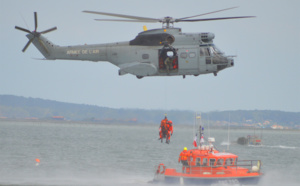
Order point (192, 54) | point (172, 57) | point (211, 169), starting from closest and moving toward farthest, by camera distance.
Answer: point (172, 57) < point (192, 54) < point (211, 169)

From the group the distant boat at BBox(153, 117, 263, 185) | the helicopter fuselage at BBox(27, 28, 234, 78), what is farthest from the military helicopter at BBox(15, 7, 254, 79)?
the distant boat at BBox(153, 117, 263, 185)

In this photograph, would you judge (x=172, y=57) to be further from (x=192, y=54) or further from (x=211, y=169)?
(x=211, y=169)

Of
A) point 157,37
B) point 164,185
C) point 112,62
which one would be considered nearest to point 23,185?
point 164,185

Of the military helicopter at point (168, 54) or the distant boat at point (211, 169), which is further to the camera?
the distant boat at point (211, 169)

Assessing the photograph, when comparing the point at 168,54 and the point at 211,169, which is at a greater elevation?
the point at 168,54

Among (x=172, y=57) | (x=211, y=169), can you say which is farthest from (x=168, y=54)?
(x=211, y=169)

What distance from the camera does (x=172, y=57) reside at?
3111 centimetres

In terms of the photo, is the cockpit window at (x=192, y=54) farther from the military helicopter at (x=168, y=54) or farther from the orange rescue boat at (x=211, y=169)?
the orange rescue boat at (x=211, y=169)

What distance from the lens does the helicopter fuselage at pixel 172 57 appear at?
3117cm

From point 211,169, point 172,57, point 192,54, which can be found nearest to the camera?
point 172,57

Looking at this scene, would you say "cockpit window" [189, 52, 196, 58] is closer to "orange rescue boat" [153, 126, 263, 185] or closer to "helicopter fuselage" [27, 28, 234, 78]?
"helicopter fuselage" [27, 28, 234, 78]

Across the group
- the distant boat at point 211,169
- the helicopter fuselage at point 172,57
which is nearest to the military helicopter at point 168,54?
the helicopter fuselage at point 172,57

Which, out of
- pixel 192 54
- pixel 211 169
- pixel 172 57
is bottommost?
pixel 211 169

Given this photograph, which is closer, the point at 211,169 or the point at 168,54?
the point at 168,54
